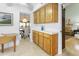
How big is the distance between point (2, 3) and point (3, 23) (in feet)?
1.18

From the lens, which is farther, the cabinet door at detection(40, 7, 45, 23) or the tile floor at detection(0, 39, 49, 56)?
the cabinet door at detection(40, 7, 45, 23)

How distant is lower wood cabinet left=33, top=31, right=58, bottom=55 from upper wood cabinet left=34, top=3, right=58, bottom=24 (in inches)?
10.3

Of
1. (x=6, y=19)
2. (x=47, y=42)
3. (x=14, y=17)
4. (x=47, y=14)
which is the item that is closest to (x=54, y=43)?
(x=47, y=42)

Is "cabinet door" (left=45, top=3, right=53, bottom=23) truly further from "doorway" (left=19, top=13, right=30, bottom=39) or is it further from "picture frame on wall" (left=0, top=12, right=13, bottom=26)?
"picture frame on wall" (left=0, top=12, right=13, bottom=26)

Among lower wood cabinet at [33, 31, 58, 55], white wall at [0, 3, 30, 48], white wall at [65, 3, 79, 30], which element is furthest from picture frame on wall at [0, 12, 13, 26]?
white wall at [65, 3, 79, 30]

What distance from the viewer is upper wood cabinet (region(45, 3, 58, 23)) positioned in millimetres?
1782

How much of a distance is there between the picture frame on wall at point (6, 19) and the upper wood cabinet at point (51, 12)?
663mm

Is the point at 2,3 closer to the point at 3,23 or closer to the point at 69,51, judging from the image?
the point at 3,23

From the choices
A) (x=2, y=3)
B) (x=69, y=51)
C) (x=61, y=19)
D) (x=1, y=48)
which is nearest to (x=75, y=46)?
(x=69, y=51)

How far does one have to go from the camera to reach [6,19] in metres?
1.82

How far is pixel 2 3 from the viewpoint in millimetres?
1809

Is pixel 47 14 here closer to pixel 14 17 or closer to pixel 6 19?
pixel 14 17

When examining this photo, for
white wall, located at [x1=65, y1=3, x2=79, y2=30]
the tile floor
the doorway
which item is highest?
white wall, located at [x1=65, y1=3, x2=79, y2=30]

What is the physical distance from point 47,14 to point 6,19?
0.75 metres
